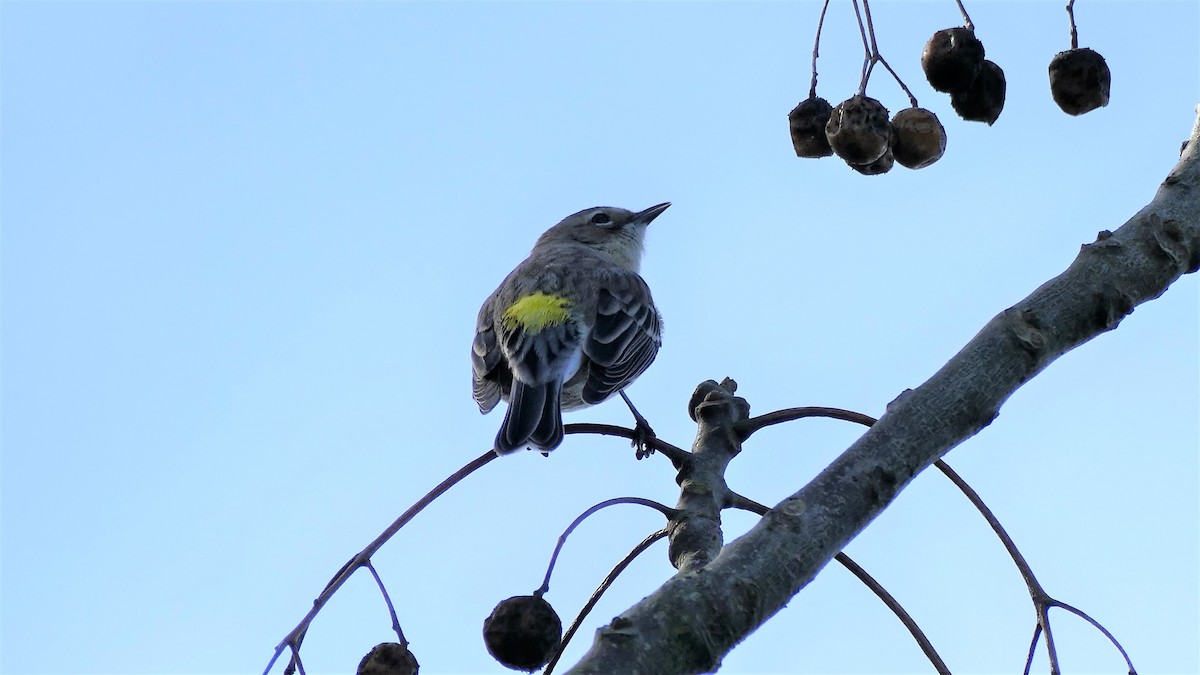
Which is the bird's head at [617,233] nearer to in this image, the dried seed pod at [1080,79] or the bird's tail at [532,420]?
the bird's tail at [532,420]

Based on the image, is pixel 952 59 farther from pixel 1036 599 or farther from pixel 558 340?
pixel 558 340

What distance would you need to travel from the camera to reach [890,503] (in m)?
2.81

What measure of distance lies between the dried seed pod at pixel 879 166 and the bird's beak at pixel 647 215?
18.0 feet

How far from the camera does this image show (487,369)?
6988mm

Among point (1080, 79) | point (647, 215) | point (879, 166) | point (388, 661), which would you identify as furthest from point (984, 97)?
point (647, 215)

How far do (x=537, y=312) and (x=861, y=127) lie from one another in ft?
11.0

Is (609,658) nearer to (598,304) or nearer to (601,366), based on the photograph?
(601,366)

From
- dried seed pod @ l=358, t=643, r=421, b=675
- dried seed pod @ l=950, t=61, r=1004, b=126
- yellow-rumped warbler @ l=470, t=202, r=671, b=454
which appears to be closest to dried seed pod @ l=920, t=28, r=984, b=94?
dried seed pod @ l=950, t=61, r=1004, b=126

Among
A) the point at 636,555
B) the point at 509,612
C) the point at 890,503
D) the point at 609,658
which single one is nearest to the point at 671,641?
the point at 609,658

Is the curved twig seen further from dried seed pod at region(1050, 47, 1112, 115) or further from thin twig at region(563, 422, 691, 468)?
dried seed pod at region(1050, 47, 1112, 115)

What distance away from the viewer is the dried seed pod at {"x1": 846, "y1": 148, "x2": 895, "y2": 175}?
4418mm

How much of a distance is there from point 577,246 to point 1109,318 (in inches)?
263

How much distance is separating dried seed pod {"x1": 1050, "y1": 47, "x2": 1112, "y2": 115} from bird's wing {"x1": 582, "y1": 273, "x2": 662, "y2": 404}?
10.1ft

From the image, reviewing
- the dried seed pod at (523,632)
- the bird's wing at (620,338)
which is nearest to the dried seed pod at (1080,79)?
the dried seed pod at (523,632)
